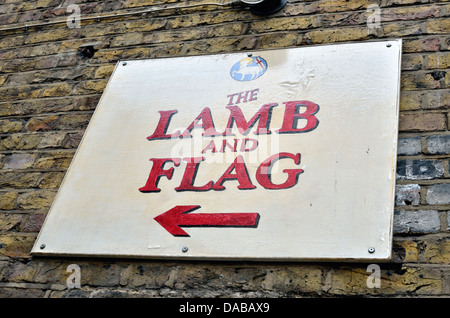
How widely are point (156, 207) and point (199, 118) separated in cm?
39

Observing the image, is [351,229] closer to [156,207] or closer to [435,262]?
[435,262]

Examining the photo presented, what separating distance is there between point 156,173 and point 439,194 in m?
0.88

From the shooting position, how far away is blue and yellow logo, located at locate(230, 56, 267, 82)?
1870mm

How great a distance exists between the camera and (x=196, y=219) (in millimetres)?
1533

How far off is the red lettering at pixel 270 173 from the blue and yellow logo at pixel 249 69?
1.30ft

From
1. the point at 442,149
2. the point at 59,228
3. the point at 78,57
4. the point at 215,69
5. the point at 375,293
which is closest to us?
the point at 375,293

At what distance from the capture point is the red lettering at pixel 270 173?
5.00 feet

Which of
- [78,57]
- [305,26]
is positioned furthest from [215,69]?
[78,57]

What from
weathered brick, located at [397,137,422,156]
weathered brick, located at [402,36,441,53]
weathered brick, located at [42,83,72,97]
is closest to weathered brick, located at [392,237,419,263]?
weathered brick, located at [397,137,422,156]

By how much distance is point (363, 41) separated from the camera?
6.13 ft

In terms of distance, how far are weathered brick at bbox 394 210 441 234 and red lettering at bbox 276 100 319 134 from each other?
40 centimetres
